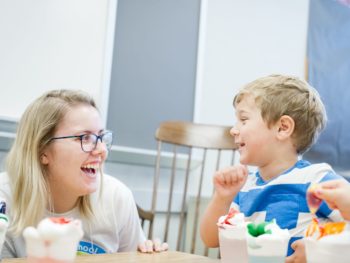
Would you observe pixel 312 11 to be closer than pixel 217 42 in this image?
No

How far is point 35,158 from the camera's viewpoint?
50.5 inches

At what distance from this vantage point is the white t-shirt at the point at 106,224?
4.06ft

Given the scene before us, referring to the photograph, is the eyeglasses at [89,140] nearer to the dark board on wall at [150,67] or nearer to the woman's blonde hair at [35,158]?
the woman's blonde hair at [35,158]

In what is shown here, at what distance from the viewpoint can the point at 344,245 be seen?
59cm

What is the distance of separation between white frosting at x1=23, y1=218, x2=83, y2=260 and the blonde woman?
0.67 metres

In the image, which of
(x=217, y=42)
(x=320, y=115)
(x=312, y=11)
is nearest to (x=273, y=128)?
(x=320, y=115)

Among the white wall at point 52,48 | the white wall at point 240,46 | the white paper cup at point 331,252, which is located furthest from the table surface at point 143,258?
the white wall at point 240,46

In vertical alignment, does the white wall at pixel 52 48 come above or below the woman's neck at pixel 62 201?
above

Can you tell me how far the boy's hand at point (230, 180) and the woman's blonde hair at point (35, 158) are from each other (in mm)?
419

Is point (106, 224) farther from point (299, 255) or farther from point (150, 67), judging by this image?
point (150, 67)

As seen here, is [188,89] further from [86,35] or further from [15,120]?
[15,120]

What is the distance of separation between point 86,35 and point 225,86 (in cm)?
89

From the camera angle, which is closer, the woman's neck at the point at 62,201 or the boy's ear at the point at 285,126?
the boy's ear at the point at 285,126

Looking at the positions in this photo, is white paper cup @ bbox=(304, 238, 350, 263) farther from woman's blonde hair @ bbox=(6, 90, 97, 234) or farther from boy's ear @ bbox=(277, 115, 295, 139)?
woman's blonde hair @ bbox=(6, 90, 97, 234)
